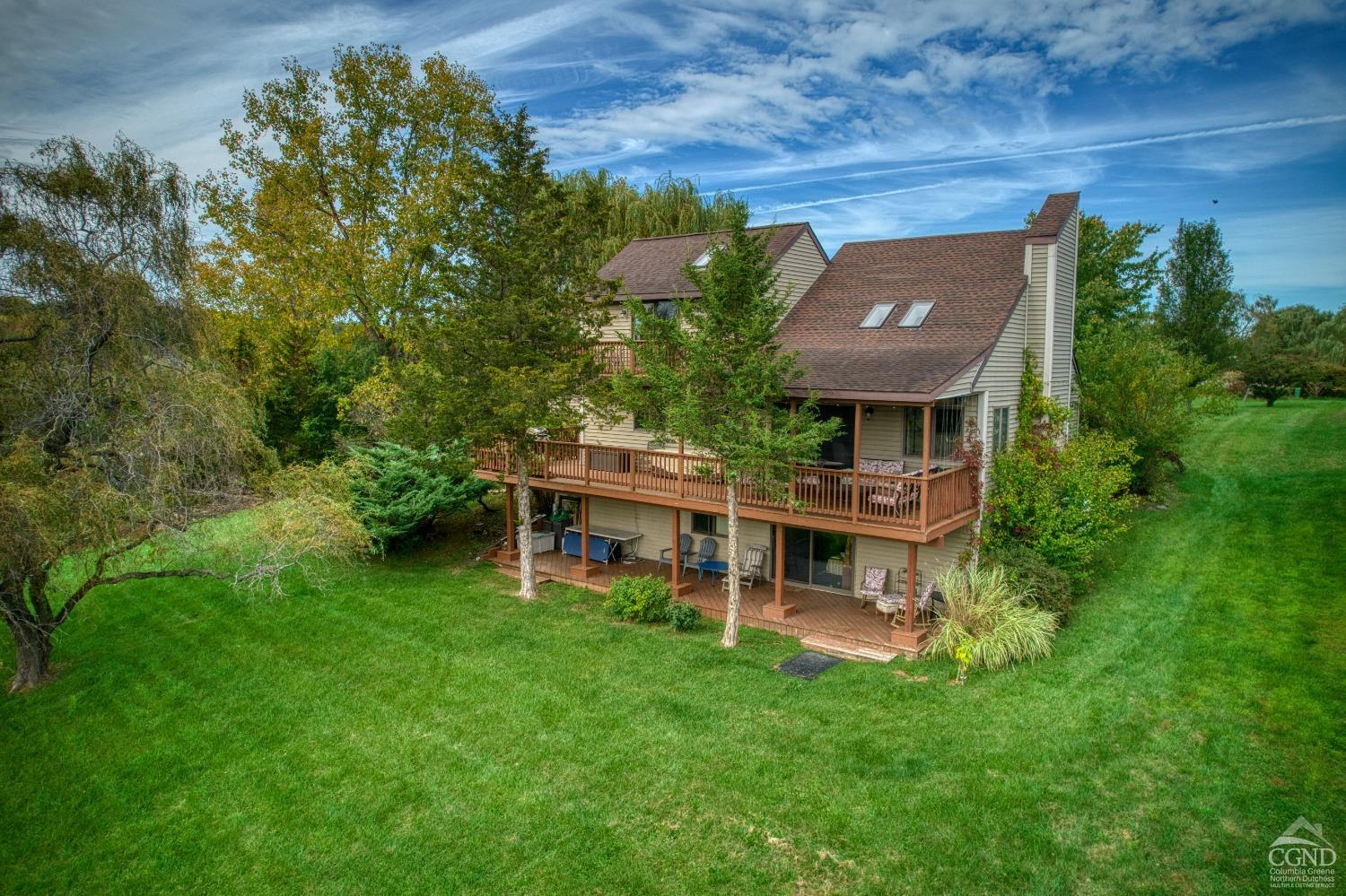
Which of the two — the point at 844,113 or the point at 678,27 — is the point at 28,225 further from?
the point at 844,113

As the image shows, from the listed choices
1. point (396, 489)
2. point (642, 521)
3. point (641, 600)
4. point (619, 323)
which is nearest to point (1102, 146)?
point (619, 323)

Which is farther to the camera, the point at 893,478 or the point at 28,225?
the point at 893,478

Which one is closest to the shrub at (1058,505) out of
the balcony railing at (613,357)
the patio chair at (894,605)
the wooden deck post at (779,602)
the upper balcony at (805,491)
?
the upper balcony at (805,491)

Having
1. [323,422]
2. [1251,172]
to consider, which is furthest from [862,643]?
[323,422]

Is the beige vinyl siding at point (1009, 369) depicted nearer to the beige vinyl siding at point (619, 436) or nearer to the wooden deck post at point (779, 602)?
the wooden deck post at point (779, 602)

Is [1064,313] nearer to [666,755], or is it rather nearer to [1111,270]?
[666,755]

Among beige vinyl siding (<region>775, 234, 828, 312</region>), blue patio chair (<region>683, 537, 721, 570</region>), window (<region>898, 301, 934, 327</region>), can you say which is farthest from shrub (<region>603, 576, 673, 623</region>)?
window (<region>898, 301, 934, 327</region>)
